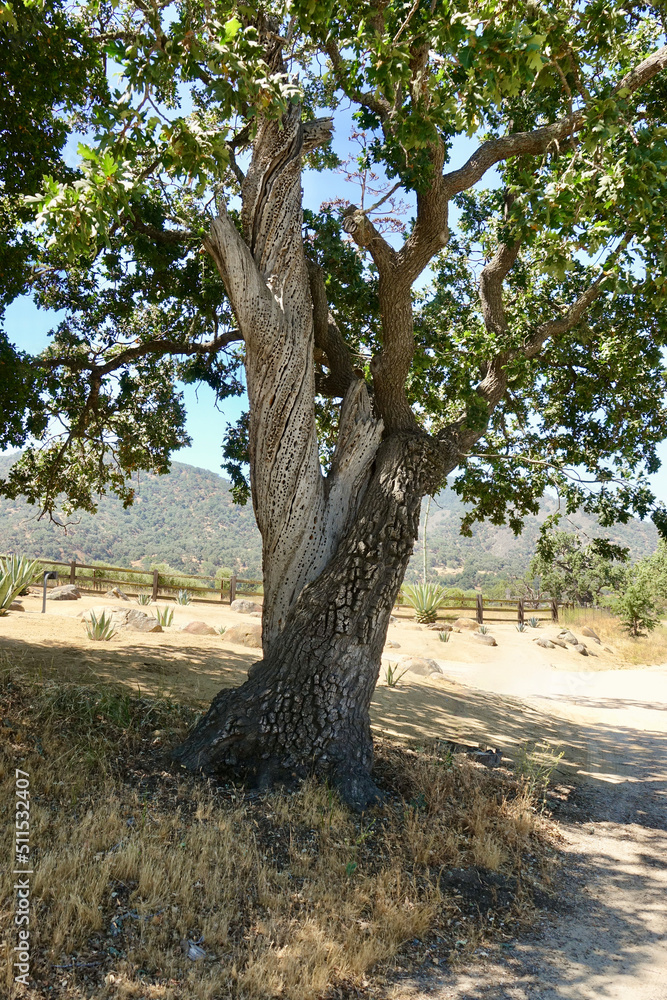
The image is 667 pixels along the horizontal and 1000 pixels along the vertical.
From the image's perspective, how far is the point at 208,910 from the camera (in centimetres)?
323

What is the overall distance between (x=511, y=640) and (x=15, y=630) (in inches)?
506

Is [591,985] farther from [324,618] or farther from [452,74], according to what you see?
[452,74]

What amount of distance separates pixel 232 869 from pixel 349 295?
240 inches

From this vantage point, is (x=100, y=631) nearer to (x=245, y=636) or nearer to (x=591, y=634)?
(x=245, y=636)

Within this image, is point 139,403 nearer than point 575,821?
No

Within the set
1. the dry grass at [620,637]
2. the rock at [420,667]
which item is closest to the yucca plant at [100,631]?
the rock at [420,667]

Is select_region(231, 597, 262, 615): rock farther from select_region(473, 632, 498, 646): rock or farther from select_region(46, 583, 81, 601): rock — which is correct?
select_region(473, 632, 498, 646): rock

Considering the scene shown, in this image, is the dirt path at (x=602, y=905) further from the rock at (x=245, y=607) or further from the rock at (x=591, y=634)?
the rock at (x=245, y=607)

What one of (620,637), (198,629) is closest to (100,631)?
(198,629)

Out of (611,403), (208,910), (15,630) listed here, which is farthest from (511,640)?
(208,910)

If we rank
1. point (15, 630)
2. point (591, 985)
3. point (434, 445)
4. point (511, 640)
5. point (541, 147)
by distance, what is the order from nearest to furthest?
1. point (591, 985)
2. point (541, 147)
3. point (434, 445)
4. point (15, 630)
5. point (511, 640)

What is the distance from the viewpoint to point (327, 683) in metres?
4.88

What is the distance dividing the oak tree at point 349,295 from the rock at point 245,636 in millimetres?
3961

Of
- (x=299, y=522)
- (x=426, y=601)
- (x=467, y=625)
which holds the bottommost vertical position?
(x=467, y=625)
